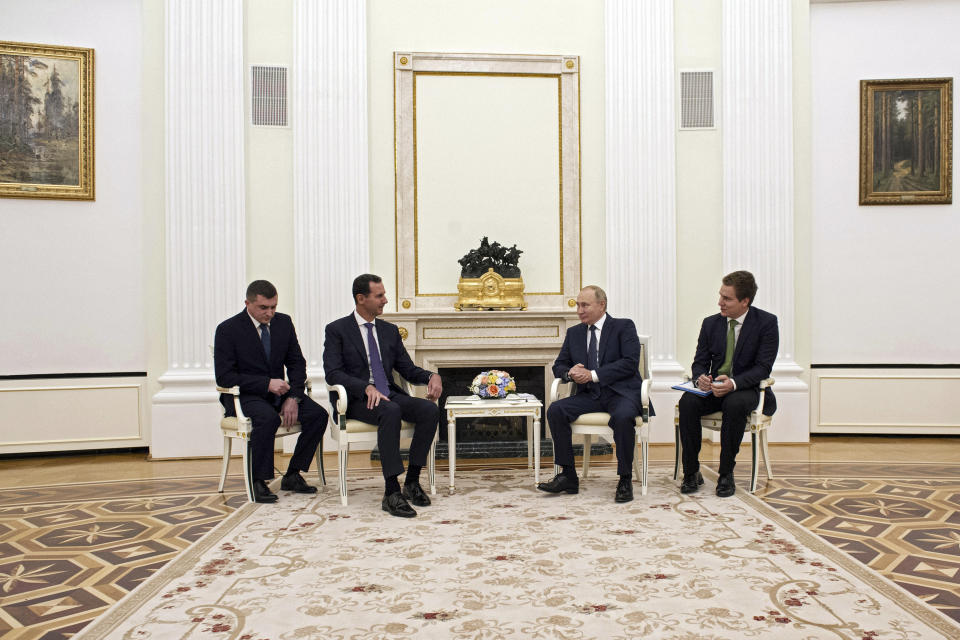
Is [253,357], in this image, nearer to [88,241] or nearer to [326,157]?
[326,157]

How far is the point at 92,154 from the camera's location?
6.65 meters

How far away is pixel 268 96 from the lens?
22.0ft

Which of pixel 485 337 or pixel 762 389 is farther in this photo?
pixel 485 337

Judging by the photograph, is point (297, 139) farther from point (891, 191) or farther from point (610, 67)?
point (891, 191)

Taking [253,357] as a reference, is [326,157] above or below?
above

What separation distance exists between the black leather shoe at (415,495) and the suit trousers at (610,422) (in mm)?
944

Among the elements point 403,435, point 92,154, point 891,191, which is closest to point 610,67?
point 891,191

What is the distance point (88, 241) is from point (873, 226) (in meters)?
7.54

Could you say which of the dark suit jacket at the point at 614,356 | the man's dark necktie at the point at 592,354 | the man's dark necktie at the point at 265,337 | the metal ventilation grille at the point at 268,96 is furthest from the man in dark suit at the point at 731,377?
the metal ventilation grille at the point at 268,96

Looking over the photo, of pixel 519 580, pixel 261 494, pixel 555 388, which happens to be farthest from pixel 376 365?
pixel 519 580

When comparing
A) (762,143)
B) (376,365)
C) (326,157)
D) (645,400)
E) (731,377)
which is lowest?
(645,400)

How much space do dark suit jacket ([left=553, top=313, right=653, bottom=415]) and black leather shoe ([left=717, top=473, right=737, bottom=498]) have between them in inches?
27.3

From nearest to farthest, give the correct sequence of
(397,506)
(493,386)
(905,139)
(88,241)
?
(397,506), (493,386), (88,241), (905,139)

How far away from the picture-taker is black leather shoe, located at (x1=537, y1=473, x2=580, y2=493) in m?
4.88
